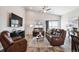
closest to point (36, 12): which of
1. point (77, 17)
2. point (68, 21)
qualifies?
point (68, 21)

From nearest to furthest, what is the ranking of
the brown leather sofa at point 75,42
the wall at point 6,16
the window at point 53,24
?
the brown leather sofa at point 75,42, the wall at point 6,16, the window at point 53,24

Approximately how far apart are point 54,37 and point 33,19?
0.97m

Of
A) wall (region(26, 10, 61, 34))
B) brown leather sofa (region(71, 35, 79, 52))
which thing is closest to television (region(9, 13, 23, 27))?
wall (region(26, 10, 61, 34))

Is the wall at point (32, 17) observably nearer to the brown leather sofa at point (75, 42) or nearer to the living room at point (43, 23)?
the living room at point (43, 23)

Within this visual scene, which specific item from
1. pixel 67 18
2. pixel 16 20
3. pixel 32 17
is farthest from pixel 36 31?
pixel 67 18

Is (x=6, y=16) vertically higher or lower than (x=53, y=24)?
higher

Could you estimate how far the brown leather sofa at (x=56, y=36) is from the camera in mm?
3376

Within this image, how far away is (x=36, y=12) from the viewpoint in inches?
128

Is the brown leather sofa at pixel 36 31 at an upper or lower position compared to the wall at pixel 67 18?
lower

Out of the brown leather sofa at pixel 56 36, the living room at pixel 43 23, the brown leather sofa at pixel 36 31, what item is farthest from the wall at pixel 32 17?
the brown leather sofa at pixel 56 36

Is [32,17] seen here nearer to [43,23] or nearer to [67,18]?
[43,23]

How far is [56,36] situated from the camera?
3.74 m

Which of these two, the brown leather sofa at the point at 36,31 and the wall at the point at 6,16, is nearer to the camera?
the wall at the point at 6,16

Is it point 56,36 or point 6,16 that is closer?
point 56,36
